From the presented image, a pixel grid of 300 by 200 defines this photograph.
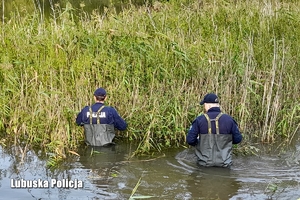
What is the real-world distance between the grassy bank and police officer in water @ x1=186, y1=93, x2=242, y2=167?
38.5 inches

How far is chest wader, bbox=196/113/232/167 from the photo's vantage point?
19.0ft

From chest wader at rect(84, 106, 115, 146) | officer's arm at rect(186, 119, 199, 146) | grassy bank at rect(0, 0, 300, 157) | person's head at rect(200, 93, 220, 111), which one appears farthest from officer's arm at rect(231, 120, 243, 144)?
chest wader at rect(84, 106, 115, 146)

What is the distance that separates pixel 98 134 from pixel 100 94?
0.62m

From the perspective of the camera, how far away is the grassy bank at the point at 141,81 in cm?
687

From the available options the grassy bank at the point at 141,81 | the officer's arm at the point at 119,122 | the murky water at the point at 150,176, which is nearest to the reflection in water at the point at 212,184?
the murky water at the point at 150,176

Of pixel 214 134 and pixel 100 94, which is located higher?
pixel 100 94

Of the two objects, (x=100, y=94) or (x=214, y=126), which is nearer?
(x=214, y=126)

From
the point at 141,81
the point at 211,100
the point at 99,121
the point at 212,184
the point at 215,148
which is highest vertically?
the point at 141,81

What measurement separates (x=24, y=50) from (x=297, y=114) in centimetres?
491

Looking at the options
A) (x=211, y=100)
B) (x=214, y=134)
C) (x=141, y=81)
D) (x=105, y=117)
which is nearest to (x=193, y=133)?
(x=214, y=134)

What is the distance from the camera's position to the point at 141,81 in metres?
7.48

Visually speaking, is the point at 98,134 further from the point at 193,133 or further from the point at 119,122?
the point at 193,133

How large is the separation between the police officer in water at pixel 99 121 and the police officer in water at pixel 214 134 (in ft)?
4.50

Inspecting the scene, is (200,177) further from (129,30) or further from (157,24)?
(157,24)
